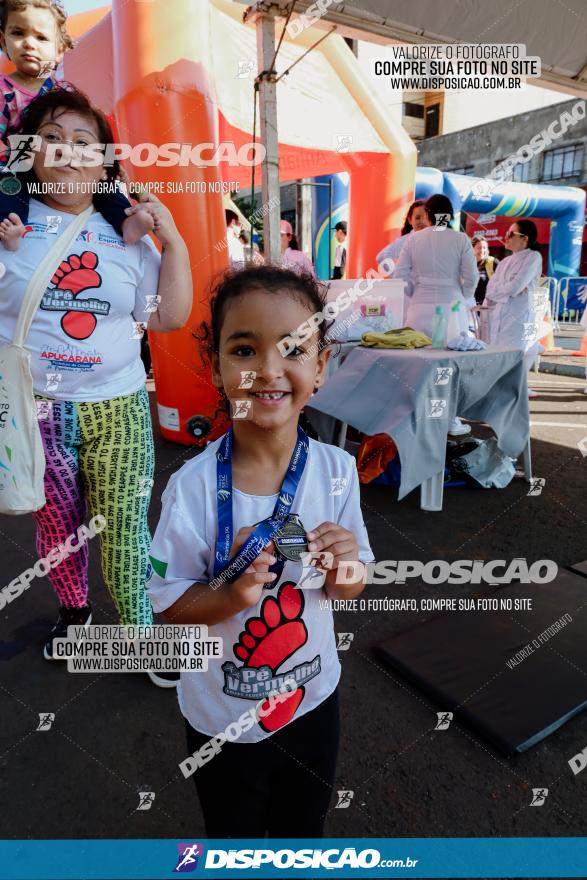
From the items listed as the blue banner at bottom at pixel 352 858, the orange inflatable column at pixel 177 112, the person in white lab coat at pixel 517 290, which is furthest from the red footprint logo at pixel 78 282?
the person in white lab coat at pixel 517 290

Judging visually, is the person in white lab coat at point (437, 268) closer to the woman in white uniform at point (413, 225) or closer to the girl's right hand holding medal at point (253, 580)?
the woman in white uniform at point (413, 225)

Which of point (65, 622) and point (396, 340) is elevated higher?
point (396, 340)

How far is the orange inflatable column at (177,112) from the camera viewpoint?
375 cm

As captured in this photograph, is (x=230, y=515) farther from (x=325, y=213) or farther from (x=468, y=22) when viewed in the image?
(x=325, y=213)

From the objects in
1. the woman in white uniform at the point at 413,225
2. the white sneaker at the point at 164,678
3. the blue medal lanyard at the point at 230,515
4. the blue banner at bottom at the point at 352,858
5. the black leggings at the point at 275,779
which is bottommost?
the blue banner at bottom at the point at 352,858

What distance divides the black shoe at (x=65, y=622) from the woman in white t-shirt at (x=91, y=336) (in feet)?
1.17

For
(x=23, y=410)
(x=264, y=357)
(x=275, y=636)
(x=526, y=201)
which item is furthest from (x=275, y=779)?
(x=526, y=201)

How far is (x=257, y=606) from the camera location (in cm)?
98

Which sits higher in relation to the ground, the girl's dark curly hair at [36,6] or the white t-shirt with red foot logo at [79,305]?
the girl's dark curly hair at [36,6]

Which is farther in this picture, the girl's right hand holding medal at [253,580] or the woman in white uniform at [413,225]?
the woman in white uniform at [413,225]

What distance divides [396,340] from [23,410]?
112 inches

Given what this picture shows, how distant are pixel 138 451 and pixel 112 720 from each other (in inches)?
36.3

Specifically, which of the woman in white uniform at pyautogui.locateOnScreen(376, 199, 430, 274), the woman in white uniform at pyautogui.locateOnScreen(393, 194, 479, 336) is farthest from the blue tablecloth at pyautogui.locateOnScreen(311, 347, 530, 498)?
the woman in white uniform at pyautogui.locateOnScreen(376, 199, 430, 274)
